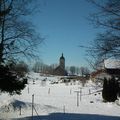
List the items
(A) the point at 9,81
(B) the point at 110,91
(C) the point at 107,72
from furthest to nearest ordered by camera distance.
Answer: (B) the point at 110,91, (C) the point at 107,72, (A) the point at 9,81

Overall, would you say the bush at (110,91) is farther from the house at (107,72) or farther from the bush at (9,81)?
the bush at (9,81)

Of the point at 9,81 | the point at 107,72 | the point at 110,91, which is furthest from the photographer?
the point at 110,91

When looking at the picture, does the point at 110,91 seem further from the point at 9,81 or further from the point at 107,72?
the point at 9,81

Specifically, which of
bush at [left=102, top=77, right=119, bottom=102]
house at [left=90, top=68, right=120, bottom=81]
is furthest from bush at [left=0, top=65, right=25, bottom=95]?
bush at [left=102, top=77, right=119, bottom=102]

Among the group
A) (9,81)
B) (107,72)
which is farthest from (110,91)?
(9,81)

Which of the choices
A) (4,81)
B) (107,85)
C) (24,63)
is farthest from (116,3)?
(107,85)

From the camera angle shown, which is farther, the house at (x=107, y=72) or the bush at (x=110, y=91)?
the bush at (x=110, y=91)

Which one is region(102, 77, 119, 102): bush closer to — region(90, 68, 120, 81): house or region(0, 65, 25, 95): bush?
region(90, 68, 120, 81): house

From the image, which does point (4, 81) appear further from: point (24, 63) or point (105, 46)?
point (105, 46)

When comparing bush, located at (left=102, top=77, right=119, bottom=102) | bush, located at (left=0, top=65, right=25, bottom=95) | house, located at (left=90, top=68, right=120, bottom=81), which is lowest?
bush, located at (left=102, top=77, right=119, bottom=102)

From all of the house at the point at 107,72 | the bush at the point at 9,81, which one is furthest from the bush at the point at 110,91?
the bush at the point at 9,81

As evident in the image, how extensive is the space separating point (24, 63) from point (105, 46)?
1149cm

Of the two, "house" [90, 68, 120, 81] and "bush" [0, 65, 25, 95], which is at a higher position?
"house" [90, 68, 120, 81]

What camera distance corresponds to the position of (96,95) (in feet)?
146
